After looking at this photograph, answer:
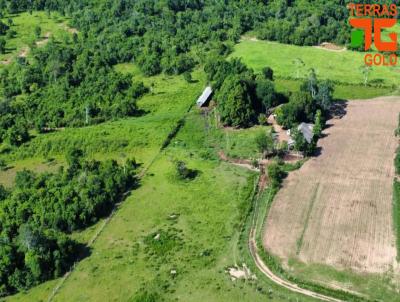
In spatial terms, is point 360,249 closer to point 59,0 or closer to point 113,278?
point 113,278

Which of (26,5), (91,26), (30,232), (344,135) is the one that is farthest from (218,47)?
(30,232)

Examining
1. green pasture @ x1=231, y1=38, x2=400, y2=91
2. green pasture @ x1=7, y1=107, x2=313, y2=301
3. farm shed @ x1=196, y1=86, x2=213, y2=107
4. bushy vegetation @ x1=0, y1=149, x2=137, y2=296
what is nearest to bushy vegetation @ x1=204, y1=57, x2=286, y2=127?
farm shed @ x1=196, y1=86, x2=213, y2=107

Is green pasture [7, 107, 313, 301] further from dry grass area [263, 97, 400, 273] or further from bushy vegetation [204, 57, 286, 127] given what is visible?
bushy vegetation [204, 57, 286, 127]

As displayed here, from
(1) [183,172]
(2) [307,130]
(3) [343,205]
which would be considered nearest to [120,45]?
(2) [307,130]

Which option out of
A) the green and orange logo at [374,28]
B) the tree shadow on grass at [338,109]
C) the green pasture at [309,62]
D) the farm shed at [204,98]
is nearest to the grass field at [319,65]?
the green pasture at [309,62]

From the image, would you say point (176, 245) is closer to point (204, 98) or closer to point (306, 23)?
point (204, 98)
